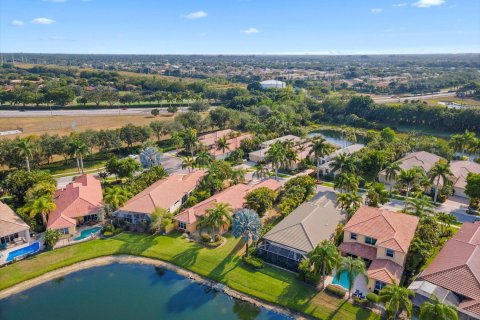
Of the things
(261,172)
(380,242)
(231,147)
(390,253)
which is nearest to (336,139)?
(231,147)

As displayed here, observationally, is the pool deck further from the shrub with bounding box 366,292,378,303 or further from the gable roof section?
the shrub with bounding box 366,292,378,303

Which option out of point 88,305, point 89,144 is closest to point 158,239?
point 88,305

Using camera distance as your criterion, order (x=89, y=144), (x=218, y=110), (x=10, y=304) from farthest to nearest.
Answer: (x=218, y=110) → (x=89, y=144) → (x=10, y=304)

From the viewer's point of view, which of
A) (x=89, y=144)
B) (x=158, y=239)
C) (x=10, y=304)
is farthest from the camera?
(x=89, y=144)

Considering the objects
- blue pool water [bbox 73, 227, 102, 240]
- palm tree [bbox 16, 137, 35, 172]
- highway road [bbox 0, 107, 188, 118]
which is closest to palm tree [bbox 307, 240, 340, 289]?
blue pool water [bbox 73, 227, 102, 240]

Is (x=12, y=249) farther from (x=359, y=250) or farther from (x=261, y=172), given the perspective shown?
(x=359, y=250)

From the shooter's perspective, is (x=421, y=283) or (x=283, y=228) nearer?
(x=421, y=283)

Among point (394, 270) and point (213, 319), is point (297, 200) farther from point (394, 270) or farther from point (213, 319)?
point (213, 319)
